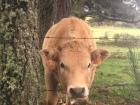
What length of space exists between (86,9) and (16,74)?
10977 millimetres

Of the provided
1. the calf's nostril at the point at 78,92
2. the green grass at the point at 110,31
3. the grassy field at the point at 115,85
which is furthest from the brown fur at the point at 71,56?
the green grass at the point at 110,31

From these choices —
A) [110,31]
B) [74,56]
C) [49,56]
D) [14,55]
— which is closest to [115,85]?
[74,56]

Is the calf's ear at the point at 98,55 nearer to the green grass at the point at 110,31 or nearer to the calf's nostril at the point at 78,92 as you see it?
the calf's nostril at the point at 78,92

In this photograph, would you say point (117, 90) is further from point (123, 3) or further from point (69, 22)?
point (123, 3)

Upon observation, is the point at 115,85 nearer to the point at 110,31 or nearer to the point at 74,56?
the point at 74,56

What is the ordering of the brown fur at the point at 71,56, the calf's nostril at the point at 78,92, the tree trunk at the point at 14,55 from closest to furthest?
the tree trunk at the point at 14,55 < the calf's nostril at the point at 78,92 < the brown fur at the point at 71,56

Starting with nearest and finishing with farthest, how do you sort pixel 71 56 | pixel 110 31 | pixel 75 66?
1. pixel 75 66
2. pixel 71 56
3. pixel 110 31

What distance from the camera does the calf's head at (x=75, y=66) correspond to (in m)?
5.43

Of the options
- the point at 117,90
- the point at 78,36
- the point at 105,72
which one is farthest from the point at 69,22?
the point at 105,72

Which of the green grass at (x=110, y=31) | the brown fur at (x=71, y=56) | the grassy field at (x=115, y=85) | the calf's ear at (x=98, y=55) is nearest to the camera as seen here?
the brown fur at (x=71, y=56)

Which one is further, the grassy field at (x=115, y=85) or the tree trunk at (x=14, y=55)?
the grassy field at (x=115, y=85)

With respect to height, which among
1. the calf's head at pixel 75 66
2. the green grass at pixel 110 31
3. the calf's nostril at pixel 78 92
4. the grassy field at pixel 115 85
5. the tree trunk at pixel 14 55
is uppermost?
the tree trunk at pixel 14 55

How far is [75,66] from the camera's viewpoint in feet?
19.0

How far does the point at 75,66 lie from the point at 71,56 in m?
0.18
